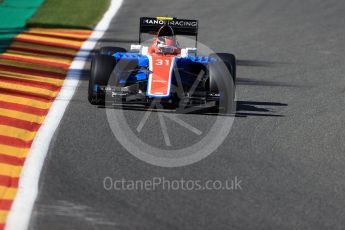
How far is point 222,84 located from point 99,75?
1.77m

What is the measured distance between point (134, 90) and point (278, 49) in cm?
762

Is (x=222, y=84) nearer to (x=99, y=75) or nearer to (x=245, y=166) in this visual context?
(x=99, y=75)

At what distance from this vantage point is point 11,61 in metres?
17.1

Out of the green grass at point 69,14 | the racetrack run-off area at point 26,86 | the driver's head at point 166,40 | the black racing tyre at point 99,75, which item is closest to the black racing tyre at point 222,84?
the driver's head at point 166,40

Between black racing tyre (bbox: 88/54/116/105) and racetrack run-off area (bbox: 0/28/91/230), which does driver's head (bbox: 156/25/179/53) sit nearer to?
black racing tyre (bbox: 88/54/116/105)

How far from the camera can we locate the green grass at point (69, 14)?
865 inches

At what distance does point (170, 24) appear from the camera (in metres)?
14.6

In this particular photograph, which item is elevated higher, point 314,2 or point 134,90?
point 314,2

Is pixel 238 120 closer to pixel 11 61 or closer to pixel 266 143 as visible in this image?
pixel 266 143

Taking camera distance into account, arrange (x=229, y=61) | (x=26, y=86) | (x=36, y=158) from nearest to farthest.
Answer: (x=36, y=158) < (x=229, y=61) < (x=26, y=86)

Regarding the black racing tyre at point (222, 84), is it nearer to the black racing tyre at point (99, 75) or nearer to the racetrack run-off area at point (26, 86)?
the black racing tyre at point (99, 75)

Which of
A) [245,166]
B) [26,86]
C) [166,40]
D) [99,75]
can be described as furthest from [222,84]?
[26,86]

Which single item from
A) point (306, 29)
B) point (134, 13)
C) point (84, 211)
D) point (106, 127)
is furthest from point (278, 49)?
point (84, 211)

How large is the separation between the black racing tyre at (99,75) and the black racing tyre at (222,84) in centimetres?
145
